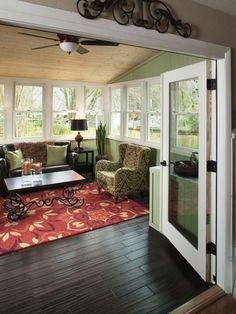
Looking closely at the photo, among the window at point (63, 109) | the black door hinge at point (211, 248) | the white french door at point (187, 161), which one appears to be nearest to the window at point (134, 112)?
the window at point (63, 109)

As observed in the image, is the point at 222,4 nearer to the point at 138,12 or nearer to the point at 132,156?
the point at 138,12

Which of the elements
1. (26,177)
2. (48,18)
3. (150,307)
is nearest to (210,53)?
(48,18)

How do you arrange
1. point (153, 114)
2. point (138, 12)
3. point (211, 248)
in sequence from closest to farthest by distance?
point (138, 12) < point (211, 248) < point (153, 114)

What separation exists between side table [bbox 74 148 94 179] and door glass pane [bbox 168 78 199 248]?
3.19 metres

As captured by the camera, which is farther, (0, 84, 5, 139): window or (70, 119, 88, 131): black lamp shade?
(70, 119, 88, 131): black lamp shade

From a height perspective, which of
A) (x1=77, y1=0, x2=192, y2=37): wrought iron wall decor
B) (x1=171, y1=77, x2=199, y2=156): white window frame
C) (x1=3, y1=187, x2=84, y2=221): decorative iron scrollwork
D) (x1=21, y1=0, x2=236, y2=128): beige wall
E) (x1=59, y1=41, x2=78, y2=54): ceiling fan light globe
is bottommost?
(x1=3, y1=187, x2=84, y2=221): decorative iron scrollwork

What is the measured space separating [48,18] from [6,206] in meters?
3.32

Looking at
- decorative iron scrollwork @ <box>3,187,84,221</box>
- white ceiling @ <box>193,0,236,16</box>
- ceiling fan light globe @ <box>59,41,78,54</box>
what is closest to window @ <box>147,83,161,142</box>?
decorative iron scrollwork @ <box>3,187,84,221</box>

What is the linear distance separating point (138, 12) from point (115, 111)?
483 centimetres

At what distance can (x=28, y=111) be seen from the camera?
5.95m

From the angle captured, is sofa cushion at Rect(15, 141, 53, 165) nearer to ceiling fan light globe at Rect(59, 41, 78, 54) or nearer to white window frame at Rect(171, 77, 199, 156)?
ceiling fan light globe at Rect(59, 41, 78, 54)

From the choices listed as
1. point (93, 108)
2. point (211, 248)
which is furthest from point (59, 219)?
point (93, 108)

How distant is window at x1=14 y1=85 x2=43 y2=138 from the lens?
19.2 ft

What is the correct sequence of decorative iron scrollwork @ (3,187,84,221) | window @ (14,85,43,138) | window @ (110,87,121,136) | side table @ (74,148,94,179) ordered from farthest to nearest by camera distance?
window @ (110,87,121,136) → side table @ (74,148,94,179) → window @ (14,85,43,138) → decorative iron scrollwork @ (3,187,84,221)
